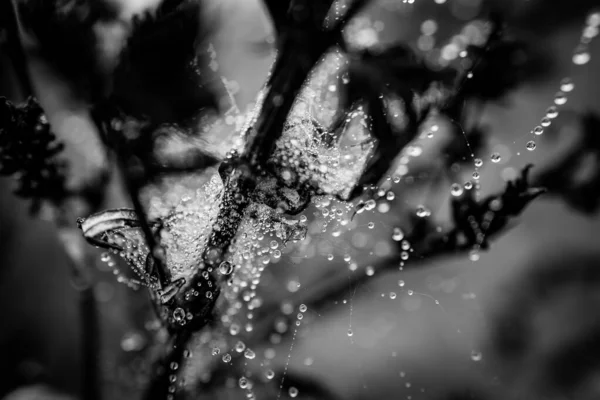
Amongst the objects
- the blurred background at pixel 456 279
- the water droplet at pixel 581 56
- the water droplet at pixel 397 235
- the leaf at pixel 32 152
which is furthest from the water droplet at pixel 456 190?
the leaf at pixel 32 152

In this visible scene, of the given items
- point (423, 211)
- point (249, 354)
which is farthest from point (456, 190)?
point (249, 354)

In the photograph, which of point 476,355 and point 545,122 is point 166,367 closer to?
point 476,355

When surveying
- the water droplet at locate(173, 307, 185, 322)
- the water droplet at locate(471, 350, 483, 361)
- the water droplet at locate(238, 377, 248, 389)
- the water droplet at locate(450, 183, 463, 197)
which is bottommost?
the water droplet at locate(471, 350, 483, 361)

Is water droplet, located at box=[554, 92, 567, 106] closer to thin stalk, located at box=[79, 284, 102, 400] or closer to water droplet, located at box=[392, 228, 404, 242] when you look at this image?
water droplet, located at box=[392, 228, 404, 242]

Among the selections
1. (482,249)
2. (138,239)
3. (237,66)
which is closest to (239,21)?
(237,66)

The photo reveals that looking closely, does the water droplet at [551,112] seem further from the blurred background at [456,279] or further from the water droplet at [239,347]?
the water droplet at [239,347]

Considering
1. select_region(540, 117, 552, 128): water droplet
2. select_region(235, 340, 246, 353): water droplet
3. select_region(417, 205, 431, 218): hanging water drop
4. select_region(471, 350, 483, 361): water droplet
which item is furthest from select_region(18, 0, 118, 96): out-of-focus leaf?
select_region(471, 350, 483, 361): water droplet

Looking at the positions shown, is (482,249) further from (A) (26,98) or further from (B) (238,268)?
(A) (26,98)
